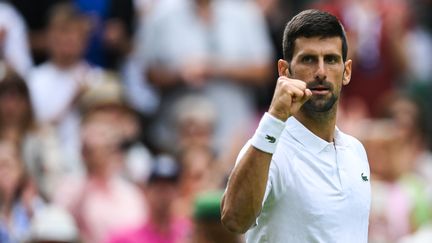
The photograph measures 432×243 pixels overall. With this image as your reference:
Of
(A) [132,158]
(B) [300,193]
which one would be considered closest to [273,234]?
(B) [300,193]

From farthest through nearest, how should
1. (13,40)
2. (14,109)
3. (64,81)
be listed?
(13,40) → (64,81) → (14,109)

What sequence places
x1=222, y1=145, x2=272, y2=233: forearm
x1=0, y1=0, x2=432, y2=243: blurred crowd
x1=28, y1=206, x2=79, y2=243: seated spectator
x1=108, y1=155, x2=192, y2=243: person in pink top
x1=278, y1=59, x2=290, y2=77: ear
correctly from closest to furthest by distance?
x1=222, y1=145, x2=272, y2=233: forearm, x1=278, y1=59, x2=290, y2=77: ear, x1=28, y1=206, x2=79, y2=243: seated spectator, x1=108, y1=155, x2=192, y2=243: person in pink top, x1=0, y1=0, x2=432, y2=243: blurred crowd

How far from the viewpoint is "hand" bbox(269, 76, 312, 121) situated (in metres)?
4.82

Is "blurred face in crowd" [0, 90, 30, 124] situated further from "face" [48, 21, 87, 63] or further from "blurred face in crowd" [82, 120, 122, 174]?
"face" [48, 21, 87, 63]

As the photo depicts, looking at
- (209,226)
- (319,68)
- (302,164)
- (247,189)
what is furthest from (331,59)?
(209,226)

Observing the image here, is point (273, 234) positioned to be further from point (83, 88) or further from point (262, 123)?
point (83, 88)

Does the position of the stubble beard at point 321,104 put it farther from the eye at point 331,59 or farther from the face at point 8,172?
the face at point 8,172

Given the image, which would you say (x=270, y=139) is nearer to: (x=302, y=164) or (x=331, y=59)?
(x=302, y=164)

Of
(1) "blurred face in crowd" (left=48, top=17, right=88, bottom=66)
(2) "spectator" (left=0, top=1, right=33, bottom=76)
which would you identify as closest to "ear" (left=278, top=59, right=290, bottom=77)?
(1) "blurred face in crowd" (left=48, top=17, right=88, bottom=66)


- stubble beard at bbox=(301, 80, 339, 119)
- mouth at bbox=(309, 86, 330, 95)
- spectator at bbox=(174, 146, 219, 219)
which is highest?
mouth at bbox=(309, 86, 330, 95)

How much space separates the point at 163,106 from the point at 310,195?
22.5 ft

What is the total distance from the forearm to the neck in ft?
1.26

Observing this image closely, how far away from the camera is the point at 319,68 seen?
4.95 m

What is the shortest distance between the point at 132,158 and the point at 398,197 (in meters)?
2.43
